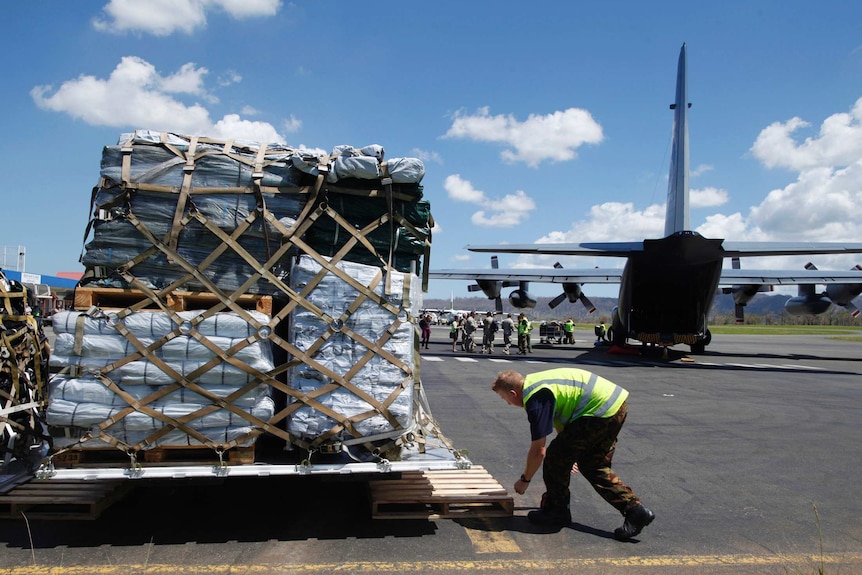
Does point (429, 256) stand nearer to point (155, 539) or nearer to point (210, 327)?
point (210, 327)

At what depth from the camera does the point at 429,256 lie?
531 cm

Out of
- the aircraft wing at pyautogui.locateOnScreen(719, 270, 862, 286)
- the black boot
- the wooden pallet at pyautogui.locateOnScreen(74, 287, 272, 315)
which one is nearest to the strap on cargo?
the wooden pallet at pyautogui.locateOnScreen(74, 287, 272, 315)

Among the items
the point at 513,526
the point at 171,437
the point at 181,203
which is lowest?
the point at 513,526

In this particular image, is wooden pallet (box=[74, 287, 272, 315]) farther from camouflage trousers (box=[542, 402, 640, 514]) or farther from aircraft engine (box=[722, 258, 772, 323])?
aircraft engine (box=[722, 258, 772, 323])

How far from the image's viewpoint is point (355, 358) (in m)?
4.59

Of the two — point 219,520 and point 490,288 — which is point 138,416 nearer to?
point 219,520

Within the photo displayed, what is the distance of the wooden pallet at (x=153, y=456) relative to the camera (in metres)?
4.42

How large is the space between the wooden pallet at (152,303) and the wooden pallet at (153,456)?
106 cm

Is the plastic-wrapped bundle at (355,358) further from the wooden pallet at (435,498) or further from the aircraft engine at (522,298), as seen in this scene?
the aircraft engine at (522,298)

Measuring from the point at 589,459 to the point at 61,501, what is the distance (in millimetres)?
4068

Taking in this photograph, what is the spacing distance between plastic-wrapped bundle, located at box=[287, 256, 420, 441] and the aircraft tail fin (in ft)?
56.6

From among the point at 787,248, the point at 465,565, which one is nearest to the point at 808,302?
the point at 787,248

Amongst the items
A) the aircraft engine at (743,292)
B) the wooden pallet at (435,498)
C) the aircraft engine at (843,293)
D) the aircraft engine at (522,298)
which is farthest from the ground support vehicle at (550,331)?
the wooden pallet at (435,498)

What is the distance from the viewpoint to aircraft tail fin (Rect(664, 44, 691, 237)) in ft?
64.9
